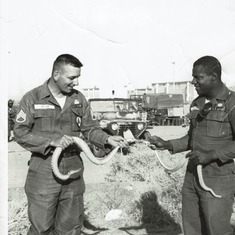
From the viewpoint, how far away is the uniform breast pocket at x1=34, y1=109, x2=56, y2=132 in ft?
11.2

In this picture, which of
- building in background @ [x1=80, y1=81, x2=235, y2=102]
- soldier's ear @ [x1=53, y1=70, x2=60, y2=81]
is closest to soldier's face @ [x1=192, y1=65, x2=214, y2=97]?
soldier's ear @ [x1=53, y1=70, x2=60, y2=81]

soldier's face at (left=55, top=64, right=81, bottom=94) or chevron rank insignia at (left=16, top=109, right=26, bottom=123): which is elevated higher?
soldier's face at (left=55, top=64, right=81, bottom=94)

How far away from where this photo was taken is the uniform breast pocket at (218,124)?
341 centimetres

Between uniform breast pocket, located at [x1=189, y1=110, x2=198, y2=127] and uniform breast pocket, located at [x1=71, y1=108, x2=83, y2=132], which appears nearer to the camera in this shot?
uniform breast pocket, located at [x1=71, y1=108, x2=83, y2=132]

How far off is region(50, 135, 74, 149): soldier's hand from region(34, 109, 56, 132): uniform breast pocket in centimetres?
20

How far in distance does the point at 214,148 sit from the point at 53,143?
148cm

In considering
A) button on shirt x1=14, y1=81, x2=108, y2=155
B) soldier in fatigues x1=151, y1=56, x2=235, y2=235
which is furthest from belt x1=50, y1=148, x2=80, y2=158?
soldier in fatigues x1=151, y1=56, x2=235, y2=235

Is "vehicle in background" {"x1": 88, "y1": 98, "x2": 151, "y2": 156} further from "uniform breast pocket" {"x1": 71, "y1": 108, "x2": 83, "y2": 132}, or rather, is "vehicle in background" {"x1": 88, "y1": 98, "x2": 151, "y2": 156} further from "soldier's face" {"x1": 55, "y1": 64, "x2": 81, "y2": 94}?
"soldier's face" {"x1": 55, "y1": 64, "x2": 81, "y2": 94}

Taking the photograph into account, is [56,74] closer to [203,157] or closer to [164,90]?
[203,157]

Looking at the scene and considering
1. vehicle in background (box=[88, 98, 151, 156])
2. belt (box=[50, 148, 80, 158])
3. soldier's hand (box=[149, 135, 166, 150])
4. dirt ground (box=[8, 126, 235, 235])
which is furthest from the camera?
vehicle in background (box=[88, 98, 151, 156])

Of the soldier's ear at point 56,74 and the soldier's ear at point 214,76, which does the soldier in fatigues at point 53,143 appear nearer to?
the soldier's ear at point 56,74

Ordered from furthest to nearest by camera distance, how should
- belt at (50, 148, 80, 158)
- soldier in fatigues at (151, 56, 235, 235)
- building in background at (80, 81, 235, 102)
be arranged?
building in background at (80, 81, 235, 102) → belt at (50, 148, 80, 158) → soldier in fatigues at (151, 56, 235, 235)

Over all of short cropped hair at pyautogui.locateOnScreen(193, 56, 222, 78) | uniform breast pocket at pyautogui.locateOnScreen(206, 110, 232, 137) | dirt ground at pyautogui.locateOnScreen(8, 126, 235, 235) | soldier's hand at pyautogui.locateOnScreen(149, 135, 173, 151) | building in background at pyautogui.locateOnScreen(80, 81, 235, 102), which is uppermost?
building in background at pyautogui.locateOnScreen(80, 81, 235, 102)

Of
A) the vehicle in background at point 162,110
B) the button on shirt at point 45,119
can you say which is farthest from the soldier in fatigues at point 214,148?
the vehicle in background at point 162,110
